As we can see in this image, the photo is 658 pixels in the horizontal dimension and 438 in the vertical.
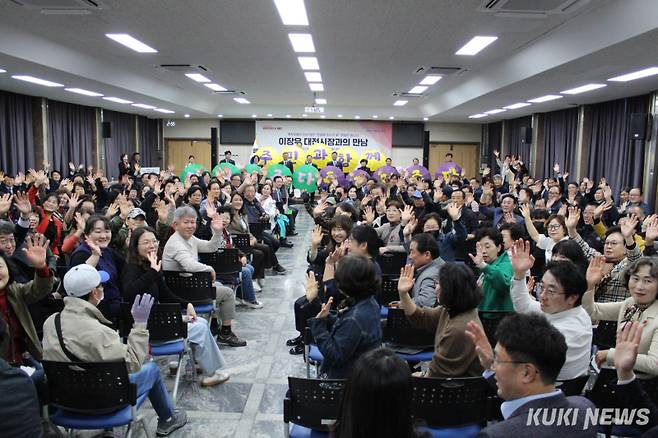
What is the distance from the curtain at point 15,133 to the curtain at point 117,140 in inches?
144

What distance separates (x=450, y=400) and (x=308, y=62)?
7.75 metres

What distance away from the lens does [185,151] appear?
20688 mm

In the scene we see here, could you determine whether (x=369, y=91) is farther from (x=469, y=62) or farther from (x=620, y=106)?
(x=620, y=106)

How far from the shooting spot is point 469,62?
8.80 meters

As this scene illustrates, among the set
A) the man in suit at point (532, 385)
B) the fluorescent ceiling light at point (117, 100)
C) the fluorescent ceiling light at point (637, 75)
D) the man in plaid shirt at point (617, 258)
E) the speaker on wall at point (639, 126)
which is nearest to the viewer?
the man in suit at point (532, 385)

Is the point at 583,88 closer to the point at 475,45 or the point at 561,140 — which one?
the point at 475,45

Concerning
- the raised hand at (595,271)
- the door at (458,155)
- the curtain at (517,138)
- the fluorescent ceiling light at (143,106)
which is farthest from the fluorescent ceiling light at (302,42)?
the door at (458,155)

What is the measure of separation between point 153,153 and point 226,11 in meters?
15.4

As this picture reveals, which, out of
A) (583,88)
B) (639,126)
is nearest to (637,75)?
(583,88)

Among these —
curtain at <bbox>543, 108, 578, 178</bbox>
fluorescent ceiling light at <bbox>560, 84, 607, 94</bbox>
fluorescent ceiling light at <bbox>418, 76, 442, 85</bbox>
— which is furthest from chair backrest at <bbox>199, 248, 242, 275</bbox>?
curtain at <bbox>543, 108, 578, 178</bbox>

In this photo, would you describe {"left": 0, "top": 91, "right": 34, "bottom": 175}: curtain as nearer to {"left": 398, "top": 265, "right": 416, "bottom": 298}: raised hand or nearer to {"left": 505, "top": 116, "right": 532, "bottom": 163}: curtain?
{"left": 398, "top": 265, "right": 416, "bottom": 298}: raised hand

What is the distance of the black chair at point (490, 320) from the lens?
127 inches

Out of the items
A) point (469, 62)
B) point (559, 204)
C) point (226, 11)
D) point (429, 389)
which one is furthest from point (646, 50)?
point (429, 389)

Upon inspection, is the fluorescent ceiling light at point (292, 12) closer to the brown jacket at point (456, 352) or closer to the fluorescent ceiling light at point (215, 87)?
the brown jacket at point (456, 352)
